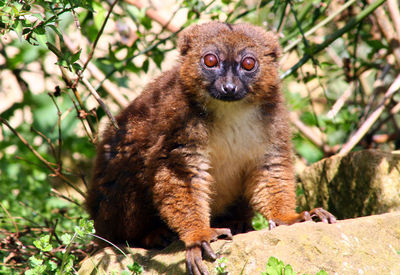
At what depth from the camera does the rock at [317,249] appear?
3.76 meters

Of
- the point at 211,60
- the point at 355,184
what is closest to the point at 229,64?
the point at 211,60

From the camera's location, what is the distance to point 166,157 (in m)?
4.57

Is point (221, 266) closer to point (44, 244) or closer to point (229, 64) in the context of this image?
point (44, 244)

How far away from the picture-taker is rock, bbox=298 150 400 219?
5.30 m

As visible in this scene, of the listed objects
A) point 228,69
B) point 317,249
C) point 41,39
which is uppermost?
point 228,69

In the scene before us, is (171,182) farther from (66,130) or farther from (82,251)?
(66,130)

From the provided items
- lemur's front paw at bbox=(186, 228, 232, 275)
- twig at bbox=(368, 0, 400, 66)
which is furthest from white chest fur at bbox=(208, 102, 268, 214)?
twig at bbox=(368, 0, 400, 66)

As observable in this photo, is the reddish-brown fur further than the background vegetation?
No

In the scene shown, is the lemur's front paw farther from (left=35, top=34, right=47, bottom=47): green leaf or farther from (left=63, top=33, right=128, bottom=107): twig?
(left=63, top=33, right=128, bottom=107): twig

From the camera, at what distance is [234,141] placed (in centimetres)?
479

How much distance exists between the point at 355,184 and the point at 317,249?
1992mm

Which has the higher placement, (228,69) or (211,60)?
(211,60)

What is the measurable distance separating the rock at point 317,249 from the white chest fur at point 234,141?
2.86ft

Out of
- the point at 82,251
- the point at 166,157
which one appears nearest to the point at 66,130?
the point at 82,251
